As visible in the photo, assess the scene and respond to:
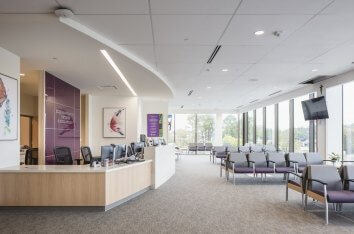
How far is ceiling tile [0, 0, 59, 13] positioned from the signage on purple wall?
33.0ft

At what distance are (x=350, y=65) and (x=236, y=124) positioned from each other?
14228 mm

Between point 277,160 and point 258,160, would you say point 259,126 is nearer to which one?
point 277,160

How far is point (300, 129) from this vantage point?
1207 centimetres

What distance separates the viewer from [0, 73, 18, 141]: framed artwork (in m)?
5.41

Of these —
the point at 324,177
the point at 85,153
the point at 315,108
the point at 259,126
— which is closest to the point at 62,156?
the point at 85,153

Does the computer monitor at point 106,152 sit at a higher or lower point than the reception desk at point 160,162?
higher

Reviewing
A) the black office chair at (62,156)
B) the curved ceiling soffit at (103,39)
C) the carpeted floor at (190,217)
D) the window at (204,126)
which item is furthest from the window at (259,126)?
the black office chair at (62,156)

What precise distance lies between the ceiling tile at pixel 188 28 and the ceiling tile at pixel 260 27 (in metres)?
0.20

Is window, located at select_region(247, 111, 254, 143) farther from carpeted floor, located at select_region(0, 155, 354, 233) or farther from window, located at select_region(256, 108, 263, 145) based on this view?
carpeted floor, located at select_region(0, 155, 354, 233)

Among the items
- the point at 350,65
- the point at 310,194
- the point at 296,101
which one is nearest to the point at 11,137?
the point at 310,194

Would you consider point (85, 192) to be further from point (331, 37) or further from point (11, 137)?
point (331, 37)

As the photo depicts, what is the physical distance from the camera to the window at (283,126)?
1336cm

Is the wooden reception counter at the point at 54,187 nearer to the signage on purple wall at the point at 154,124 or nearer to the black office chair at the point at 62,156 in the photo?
the black office chair at the point at 62,156

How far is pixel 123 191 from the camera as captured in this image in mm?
5961
